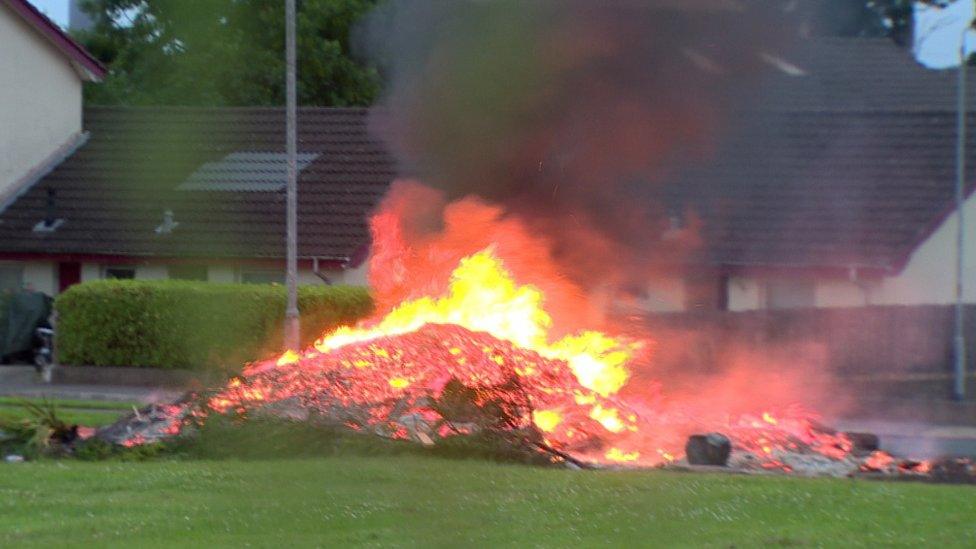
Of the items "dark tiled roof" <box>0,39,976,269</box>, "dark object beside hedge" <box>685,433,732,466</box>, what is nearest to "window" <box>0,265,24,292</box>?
"dark tiled roof" <box>0,39,976,269</box>

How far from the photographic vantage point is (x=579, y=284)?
15.1 m

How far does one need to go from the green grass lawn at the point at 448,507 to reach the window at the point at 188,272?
1438 centimetres

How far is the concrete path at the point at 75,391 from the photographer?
19156 mm

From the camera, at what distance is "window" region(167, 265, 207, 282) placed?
2533 cm

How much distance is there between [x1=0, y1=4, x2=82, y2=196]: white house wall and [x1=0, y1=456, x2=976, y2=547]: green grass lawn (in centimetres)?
1701

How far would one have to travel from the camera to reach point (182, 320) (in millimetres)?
21109

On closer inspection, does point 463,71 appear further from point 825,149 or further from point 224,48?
point 825,149

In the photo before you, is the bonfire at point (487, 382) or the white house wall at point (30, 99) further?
the white house wall at point (30, 99)

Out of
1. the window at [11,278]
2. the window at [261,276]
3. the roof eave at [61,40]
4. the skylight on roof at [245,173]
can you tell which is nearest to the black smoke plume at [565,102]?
the window at [261,276]

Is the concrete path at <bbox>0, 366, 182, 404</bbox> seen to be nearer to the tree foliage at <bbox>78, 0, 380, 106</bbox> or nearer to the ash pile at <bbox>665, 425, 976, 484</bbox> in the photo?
the tree foliage at <bbox>78, 0, 380, 106</bbox>

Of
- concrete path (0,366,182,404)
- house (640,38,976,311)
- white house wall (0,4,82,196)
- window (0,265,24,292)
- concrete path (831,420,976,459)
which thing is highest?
white house wall (0,4,82,196)

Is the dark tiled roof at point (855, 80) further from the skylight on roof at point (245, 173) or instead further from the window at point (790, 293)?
the skylight on roof at point (245, 173)

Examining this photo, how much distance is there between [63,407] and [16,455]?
543 centimetres

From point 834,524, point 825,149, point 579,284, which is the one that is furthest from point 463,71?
point 825,149
